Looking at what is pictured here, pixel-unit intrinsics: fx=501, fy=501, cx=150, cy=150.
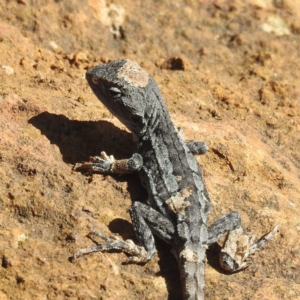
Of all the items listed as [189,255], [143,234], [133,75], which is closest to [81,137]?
[133,75]

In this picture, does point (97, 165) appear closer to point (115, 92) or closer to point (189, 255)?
point (115, 92)

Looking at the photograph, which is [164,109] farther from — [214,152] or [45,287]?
[45,287]

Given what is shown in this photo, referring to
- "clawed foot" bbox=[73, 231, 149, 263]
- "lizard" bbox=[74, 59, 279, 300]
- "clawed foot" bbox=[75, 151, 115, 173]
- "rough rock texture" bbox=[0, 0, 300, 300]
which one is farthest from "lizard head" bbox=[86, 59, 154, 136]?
"clawed foot" bbox=[73, 231, 149, 263]

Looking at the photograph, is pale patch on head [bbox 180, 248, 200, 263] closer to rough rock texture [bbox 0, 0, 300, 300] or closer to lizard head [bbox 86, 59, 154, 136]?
rough rock texture [bbox 0, 0, 300, 300]

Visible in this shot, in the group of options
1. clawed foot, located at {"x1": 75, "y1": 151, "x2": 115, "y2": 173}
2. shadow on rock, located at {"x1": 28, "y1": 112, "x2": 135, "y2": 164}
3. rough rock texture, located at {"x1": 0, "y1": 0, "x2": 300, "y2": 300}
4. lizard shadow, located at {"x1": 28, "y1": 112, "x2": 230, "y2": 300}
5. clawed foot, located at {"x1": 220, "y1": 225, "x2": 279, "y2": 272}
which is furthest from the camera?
shadow on rock, located at {"x1": 28, "y1": 112, "x2": 135, "y2": 164}

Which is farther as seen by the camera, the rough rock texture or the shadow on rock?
the shadow on rock

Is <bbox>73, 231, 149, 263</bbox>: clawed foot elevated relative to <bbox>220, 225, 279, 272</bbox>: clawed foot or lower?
lower

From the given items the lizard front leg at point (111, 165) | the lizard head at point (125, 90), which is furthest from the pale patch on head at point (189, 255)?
the lizard head at point (125, 90)
